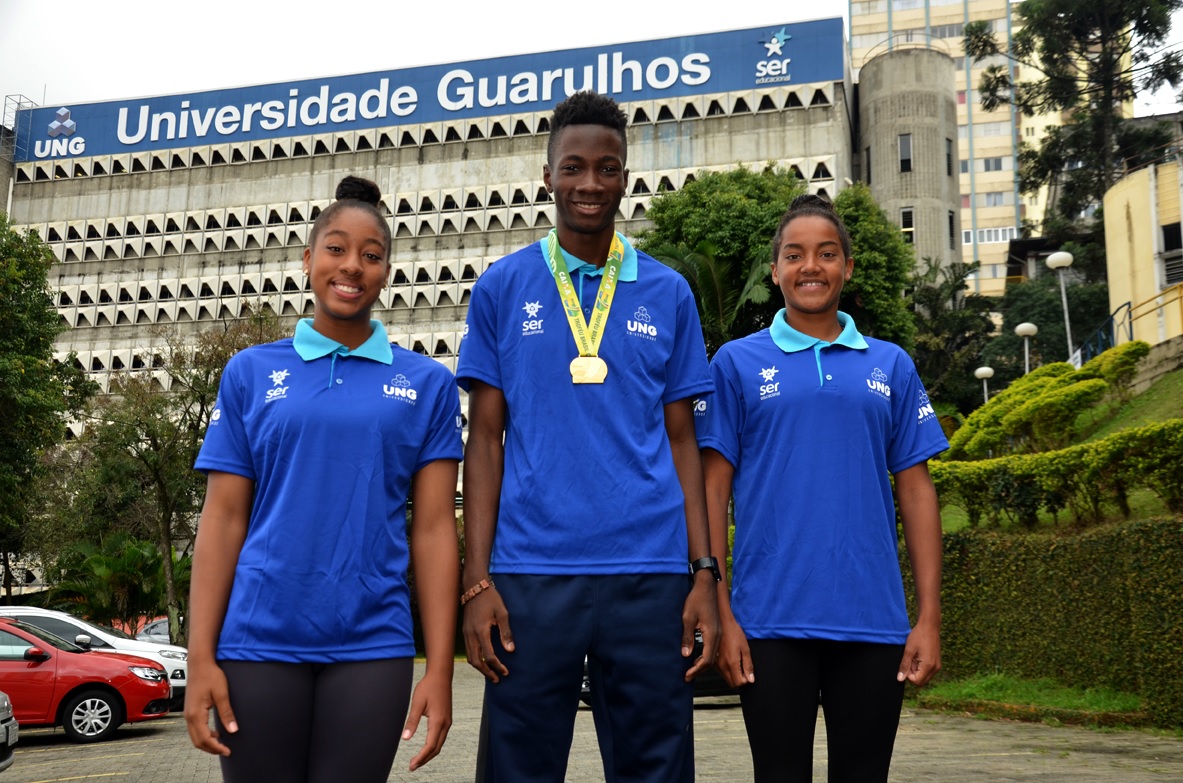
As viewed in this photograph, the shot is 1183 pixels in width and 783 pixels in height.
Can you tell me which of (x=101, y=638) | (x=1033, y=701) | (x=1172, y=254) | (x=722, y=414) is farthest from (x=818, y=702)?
(x=1172, y=254)

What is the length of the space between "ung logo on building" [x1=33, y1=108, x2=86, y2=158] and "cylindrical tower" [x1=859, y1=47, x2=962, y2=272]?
132 ft

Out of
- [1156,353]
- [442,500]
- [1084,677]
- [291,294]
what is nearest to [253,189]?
[291,294]

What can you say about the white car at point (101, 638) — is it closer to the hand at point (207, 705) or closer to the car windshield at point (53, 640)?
the car windshield at point (53, 640)

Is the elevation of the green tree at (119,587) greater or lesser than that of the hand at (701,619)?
lesser

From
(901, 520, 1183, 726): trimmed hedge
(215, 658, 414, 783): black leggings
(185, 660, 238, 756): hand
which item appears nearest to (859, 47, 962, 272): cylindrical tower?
(901, 520, 1183, 726): trimmed hedge

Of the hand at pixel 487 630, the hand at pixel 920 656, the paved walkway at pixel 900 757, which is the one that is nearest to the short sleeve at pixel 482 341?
the hand at pixel 487 630

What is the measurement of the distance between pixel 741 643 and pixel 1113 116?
4572cm

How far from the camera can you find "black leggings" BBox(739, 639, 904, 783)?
346 cm

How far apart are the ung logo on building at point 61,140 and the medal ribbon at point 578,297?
212 feet

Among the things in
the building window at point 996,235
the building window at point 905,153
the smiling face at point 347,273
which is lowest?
the smiling face at point 347,273

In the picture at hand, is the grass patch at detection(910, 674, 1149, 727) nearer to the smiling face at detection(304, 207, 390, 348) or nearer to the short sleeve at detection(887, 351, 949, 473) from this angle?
the short sleeve at detection(887, 351, 949, 473)

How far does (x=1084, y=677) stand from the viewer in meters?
12.9

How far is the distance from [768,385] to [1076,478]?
445 inches

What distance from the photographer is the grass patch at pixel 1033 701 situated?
12.0 metres
